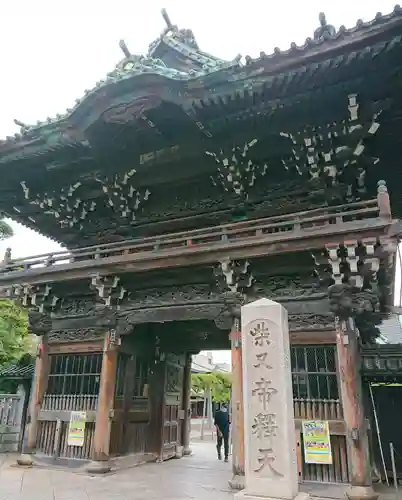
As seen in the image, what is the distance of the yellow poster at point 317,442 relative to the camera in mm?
7355

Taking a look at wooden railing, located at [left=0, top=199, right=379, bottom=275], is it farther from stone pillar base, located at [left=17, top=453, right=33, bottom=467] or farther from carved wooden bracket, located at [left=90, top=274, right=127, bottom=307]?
stone pillar base, located at [left=17, top=453, right=33, bottom=467]

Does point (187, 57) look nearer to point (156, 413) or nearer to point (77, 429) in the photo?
point (156, 413)

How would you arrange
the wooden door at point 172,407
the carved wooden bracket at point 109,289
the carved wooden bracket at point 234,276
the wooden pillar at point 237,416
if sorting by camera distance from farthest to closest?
1. the wooden door at point 172,407
2. the carved wooden bracket at point 109,289
3. the carved wooden bracket at point 234,276
4. the wooden pillar at point 237,416

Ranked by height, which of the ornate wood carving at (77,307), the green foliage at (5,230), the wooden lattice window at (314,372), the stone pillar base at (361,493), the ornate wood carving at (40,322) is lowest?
the stone pillar base at (361,493)

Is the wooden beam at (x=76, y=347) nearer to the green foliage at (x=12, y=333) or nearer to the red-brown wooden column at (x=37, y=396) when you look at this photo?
the red-brown wooden column at (x=37, y=396)

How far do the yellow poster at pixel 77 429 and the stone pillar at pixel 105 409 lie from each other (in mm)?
481

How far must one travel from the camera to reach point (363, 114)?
786cm

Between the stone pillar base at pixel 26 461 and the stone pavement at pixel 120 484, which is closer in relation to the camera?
the stone pavement at pixel 120 484

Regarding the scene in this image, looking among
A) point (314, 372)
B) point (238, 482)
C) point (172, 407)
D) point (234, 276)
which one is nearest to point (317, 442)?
point (314, 372)

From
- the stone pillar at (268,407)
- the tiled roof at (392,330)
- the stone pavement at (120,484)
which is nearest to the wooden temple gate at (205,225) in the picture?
the stone pavement at (120,484)

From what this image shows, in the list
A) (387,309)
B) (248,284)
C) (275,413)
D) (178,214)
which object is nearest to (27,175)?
(178,214)

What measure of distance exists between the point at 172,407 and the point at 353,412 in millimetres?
6462

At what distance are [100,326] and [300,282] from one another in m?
4.83

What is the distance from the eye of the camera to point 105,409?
368 inches
